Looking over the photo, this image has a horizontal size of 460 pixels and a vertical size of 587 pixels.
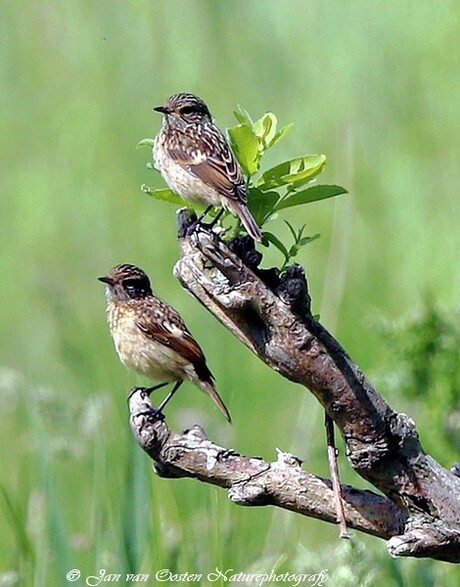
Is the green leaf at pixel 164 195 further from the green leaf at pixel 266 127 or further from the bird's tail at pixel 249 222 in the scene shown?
the green leaf at pixel 266 127

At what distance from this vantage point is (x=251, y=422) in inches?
385

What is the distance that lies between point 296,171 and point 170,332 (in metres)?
2.09

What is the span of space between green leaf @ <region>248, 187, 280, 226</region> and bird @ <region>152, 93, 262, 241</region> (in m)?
0.90

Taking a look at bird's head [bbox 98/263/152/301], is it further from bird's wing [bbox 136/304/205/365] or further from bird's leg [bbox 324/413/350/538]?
bird's leg [bbox 324/413/350/538]

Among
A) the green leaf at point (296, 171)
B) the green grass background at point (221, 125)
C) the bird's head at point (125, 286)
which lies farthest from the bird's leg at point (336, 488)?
the green grass background at point (221, 125)

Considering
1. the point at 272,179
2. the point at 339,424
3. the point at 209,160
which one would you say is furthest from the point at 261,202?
the point at 209,160

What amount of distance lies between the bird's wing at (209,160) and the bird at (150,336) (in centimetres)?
41

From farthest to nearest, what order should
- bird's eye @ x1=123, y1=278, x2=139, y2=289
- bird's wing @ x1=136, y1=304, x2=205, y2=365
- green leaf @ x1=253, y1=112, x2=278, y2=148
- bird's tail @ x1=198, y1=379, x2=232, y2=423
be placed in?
1. bird's eye @ x1=123, y1=278, x2=139, y2=289
2. bird's wing @ x1=136, y1=304, x2=205, y2=365
3. bird's tail @ x1=198, y1=379, x2=232, y2=423
4. green leaf @ x1=253, y1=112, x2=278, y2=148

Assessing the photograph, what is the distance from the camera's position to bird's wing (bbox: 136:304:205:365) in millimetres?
5535

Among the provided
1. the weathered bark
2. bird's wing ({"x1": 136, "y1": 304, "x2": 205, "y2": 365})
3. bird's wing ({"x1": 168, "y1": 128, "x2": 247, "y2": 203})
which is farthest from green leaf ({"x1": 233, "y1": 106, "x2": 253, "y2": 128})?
bird's wing ({"x1": 136, "y1": 304, "x2": 205, "y2": 365})

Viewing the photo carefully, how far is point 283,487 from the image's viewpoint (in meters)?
3.65

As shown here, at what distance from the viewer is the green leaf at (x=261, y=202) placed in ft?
12.3

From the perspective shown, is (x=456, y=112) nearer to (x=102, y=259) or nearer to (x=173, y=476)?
(x=102, y=259)

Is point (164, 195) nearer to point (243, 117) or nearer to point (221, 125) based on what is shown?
point (243, 117)
